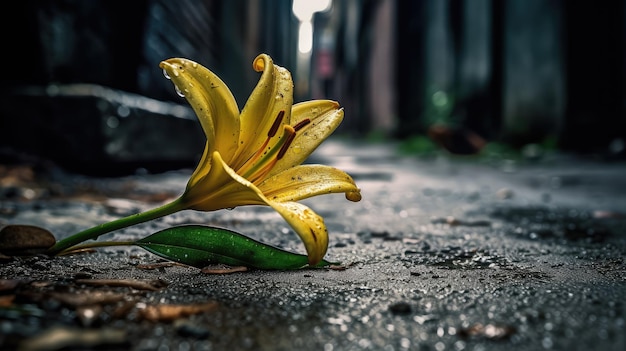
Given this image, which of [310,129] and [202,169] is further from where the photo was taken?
[310,129]

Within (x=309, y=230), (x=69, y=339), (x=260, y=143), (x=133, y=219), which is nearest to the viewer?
(x=69, y=339)

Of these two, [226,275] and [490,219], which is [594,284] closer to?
[226,275]

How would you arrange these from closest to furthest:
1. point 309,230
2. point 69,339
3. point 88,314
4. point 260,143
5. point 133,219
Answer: point 69,339 < point 88,314 < point 309,230 < point 133,219 < point 260,143

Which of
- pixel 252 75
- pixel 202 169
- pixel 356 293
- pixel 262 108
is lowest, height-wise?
pixel 356 293


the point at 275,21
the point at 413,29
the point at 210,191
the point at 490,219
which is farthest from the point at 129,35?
the point at 275,21

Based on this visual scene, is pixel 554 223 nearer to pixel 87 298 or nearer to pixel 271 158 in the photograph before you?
pixel 271 158

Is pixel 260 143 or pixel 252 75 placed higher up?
pixel 252 75

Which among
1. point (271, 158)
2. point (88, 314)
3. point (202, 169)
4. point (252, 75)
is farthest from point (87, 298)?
point (252, 75)
